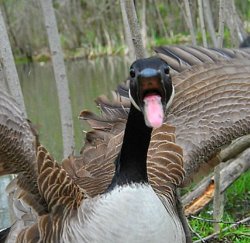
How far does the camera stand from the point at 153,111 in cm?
252

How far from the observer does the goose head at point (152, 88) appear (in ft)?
8.29

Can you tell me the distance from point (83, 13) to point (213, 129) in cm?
2287

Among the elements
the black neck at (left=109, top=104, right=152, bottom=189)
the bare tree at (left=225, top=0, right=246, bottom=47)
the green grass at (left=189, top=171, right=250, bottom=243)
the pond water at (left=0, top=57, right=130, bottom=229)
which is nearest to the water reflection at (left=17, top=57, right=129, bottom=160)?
the pond water at (left=0, top=57, right=130, bottom=229)

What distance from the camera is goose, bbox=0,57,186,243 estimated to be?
2703mm

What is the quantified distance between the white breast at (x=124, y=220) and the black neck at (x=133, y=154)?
48 millimetres

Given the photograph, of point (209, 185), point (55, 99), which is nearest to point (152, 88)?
point (209, 185)

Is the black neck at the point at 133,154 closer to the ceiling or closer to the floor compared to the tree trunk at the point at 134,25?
closer to the floor

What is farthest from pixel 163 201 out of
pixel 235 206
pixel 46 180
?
pixel 235 206

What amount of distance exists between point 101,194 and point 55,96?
9.80m

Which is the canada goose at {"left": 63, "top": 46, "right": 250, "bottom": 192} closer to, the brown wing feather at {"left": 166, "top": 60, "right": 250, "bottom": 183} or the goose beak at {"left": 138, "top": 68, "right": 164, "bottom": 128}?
the brown wing feather at {"left": 166, "top": 60, "right": 250, "bottom": 183}

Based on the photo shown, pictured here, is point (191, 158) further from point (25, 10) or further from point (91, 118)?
point (25, 10)

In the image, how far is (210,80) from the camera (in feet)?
12.7

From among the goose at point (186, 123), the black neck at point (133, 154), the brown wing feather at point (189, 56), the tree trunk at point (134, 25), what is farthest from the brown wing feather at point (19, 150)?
the brown wing feather at point (189, 56)

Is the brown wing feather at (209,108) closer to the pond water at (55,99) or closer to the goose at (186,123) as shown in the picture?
the goose at (186,123)
